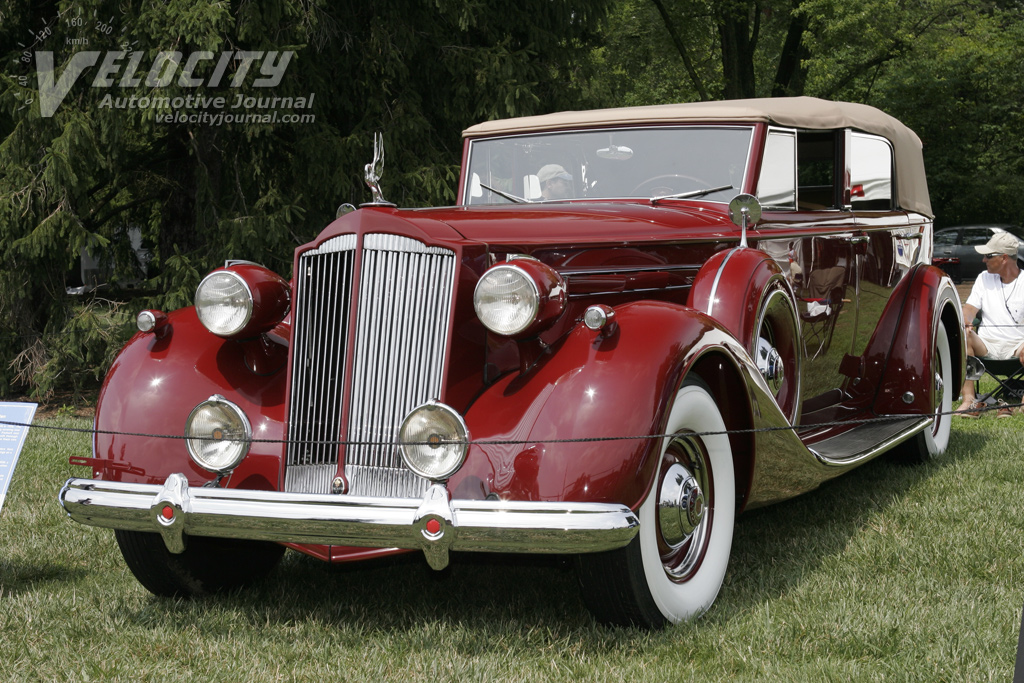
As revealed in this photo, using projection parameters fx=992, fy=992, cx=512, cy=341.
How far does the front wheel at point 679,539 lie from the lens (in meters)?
3.04

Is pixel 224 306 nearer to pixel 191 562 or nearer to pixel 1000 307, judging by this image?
pixel 191 562

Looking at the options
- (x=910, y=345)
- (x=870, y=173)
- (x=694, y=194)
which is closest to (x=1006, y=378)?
(x=910, y=345)

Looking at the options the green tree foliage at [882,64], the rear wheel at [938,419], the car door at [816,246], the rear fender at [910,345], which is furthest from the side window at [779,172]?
the green tree foliage at [882,64]

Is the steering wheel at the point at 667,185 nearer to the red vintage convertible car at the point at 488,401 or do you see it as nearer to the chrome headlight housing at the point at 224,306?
the red vintage convertible car at the point at 488,401

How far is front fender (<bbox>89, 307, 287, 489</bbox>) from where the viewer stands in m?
3.38

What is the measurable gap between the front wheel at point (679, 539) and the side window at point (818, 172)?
2.19m

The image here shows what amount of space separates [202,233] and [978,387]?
694 cm

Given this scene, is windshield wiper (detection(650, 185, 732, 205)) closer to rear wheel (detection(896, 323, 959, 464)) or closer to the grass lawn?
the grass lawn

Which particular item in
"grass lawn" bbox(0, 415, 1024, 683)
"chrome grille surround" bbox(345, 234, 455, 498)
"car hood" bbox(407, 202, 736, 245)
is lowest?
"grass lawn" bbox(0, 415, 1024, 683)

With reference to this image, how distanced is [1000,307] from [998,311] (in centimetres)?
4

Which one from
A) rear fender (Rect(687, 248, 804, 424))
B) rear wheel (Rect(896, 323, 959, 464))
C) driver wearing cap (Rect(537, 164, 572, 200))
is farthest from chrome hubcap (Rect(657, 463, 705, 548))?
rear wheel (Rect(896, 323, 959, 464))

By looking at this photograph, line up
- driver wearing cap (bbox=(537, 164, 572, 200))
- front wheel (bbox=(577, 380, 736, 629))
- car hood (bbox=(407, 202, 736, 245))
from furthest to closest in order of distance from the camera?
1. driver wearing cap (bbox=(537, 164, 572, 200))
2. car hood (bbox=(407, 202, 736, 245))
3. front wheel (bbox=(577, 380, 736, 629))

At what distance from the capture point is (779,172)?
15.6ft

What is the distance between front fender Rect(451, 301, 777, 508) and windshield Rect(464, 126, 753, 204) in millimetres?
1500
